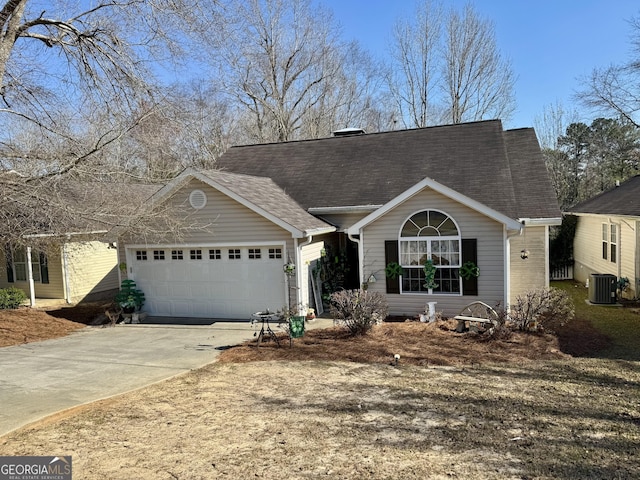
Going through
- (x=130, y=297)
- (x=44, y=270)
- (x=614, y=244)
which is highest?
(x=614, y=244)

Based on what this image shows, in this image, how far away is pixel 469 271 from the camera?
1141 cm

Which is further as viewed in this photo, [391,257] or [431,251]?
[391,257]

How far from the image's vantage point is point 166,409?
6.42m

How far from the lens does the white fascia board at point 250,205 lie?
1203 cm

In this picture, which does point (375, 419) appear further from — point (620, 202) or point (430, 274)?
point (620, 202)

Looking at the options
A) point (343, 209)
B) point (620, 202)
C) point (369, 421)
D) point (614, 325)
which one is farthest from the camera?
point (620, 202)

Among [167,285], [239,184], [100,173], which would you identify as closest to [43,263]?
[167,285]

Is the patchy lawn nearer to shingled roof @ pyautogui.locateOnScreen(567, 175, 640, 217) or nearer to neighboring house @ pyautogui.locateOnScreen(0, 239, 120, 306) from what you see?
neighboring house @ pyautogui.locateOnScreen(0, 239, 120, 306)

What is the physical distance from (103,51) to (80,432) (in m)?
7.25

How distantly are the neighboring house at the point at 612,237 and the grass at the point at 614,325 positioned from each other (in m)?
1.45

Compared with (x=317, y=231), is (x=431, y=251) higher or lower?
lower

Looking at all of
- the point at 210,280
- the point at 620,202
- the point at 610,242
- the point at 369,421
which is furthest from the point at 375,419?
the point at 620,202

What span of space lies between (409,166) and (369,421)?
11.0 metres

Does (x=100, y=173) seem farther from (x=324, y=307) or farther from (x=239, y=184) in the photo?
(x=324, y=307)
